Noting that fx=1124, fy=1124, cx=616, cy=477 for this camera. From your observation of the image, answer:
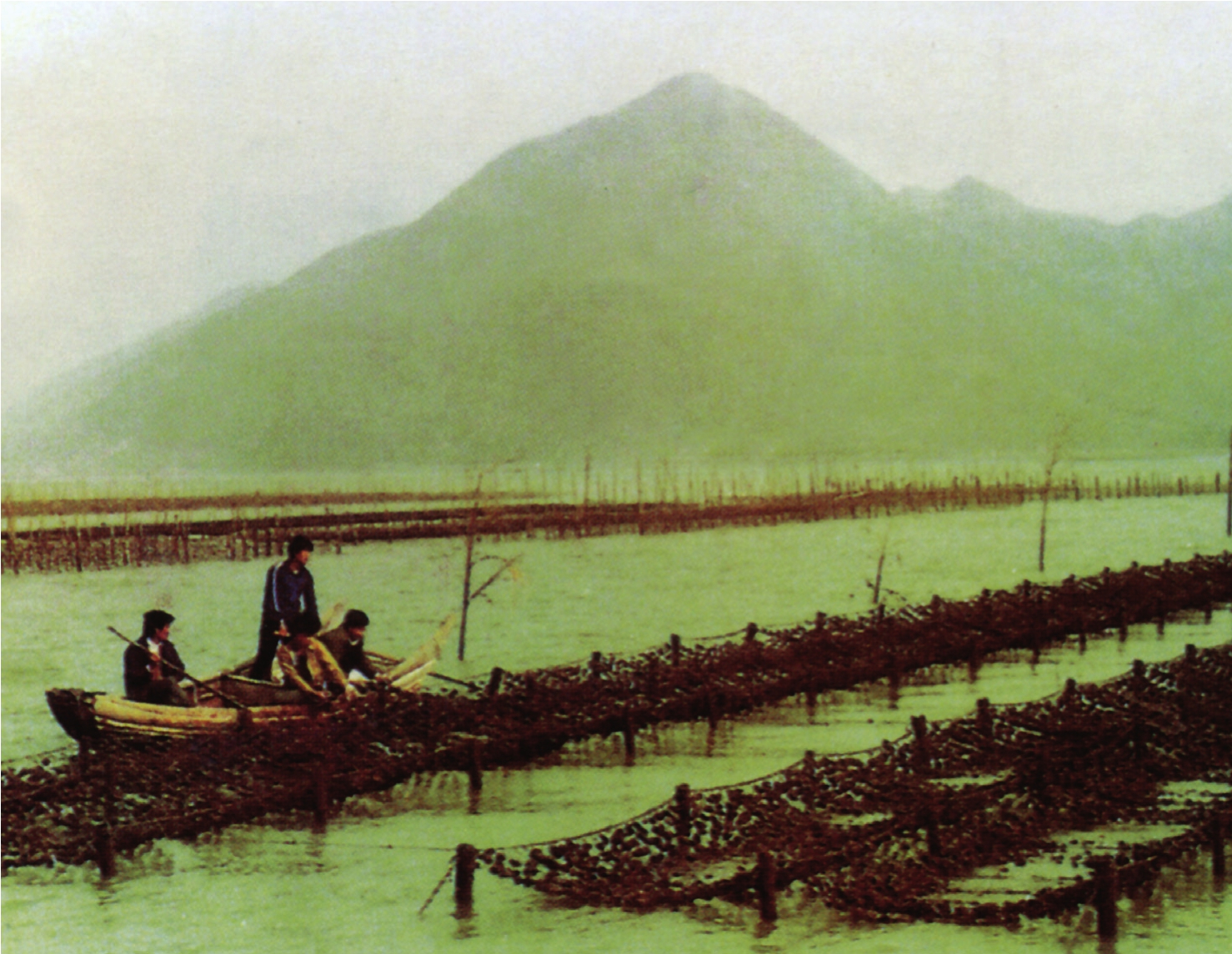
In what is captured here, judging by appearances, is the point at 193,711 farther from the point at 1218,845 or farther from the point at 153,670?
the point at 1218,845

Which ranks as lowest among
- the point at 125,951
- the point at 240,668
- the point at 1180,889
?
the point at 125,951

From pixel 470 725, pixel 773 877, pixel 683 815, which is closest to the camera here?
pixel 773 877

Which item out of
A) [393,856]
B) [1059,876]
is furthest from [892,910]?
[393,856]

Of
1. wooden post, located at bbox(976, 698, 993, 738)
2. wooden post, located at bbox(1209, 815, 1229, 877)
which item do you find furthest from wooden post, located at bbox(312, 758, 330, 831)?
wooden post, located at bbox(1209, 815, 1229, 877)

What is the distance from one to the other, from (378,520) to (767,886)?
13.3 metres

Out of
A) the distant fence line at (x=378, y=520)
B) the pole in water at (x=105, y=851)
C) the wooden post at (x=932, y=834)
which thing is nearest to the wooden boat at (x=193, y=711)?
the pole in water at (x=105, y=851)

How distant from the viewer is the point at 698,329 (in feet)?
56.4

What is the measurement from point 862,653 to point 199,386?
7895 mm

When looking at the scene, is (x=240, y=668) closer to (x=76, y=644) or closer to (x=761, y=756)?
(x=761, y=756)

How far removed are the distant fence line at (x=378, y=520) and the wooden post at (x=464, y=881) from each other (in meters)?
5.90

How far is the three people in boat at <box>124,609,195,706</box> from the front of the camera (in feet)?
21.7

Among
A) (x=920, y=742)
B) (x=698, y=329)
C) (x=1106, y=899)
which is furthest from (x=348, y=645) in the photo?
(x=698, y=329)

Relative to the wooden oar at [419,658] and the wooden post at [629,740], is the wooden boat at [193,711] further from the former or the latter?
the wooden post at [629,740]

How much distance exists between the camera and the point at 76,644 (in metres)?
13.8
